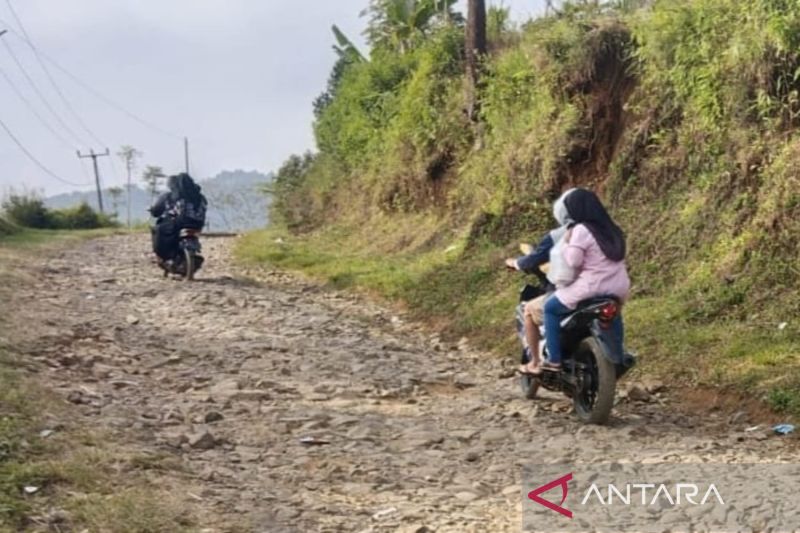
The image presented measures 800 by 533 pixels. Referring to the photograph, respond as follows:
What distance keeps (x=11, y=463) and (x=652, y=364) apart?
5.09 m

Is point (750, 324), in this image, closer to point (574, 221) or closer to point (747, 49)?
point (574, 221)

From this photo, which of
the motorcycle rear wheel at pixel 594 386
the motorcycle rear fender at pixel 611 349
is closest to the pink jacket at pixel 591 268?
the motorcycle rear fender at pixel 611 349

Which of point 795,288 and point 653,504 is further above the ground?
point 795,288

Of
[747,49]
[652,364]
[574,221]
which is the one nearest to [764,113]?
[747,49]

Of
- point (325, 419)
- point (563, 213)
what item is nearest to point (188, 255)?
point (325, 419)

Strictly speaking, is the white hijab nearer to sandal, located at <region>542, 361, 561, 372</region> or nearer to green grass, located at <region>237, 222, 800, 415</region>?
sandal, located at <region>542, 361, 561, 372</region>

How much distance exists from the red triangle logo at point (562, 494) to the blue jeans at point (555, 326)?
4.51 ft

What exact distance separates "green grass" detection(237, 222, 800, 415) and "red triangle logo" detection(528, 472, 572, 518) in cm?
203

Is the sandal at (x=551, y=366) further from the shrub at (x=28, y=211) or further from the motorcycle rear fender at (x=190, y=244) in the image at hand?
the shrub at (x=28, y=211)

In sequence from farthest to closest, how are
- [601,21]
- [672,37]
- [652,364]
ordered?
[601,21] < [672,37] < [652,364]

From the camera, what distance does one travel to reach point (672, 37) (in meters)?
10.5

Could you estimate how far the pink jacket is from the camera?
19.2 ft

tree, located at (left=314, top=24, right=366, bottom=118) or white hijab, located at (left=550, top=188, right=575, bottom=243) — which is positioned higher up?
tree, located at (left=314, top=24, right=366, bottom=118)

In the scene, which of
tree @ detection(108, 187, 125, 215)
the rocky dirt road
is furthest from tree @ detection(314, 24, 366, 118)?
tree @ detection(108, 187, 125, 215)
